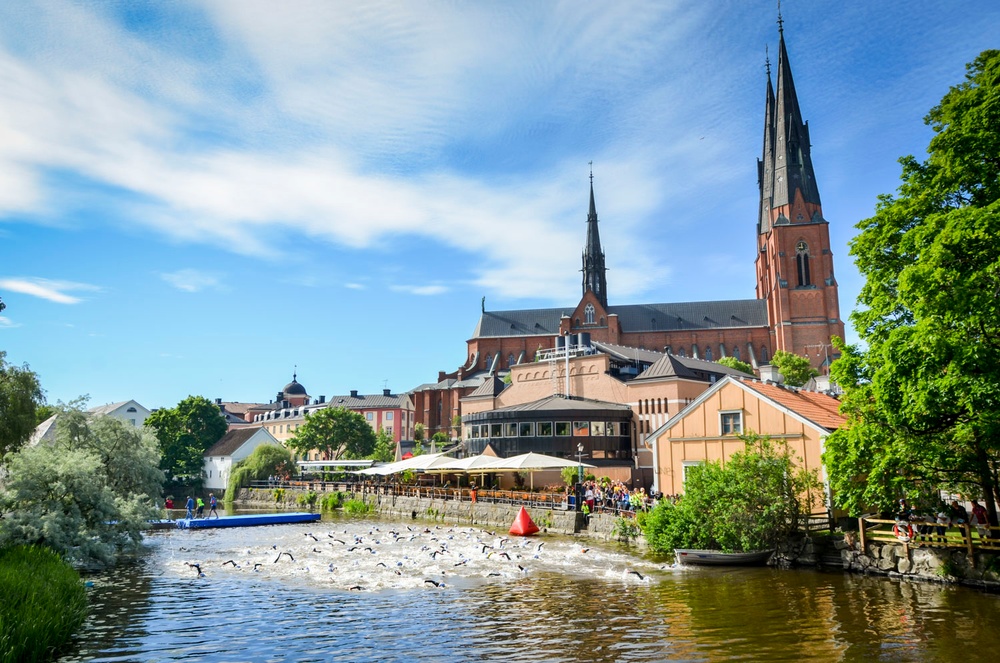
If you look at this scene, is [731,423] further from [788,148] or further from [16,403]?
[788,148]

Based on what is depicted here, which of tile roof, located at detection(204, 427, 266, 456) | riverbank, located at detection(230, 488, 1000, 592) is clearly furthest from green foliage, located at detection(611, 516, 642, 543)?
tile roof, located at detection(204, 427, 266, 456)

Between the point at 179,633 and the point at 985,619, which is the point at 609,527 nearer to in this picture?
the point at 985,619

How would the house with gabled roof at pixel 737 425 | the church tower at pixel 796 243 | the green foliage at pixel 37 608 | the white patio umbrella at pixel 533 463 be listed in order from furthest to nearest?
the church tower at pixel 796 243 → the white patio umbrella at pixel 533 463 → the house with gabled roof at pixel 737 425 → the green foliage at pixel 37 608

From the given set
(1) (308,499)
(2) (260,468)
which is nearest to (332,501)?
(1) (308,499)

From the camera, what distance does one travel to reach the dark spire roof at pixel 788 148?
102 meters

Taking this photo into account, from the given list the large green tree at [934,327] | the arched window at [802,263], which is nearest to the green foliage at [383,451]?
the arched window at [802,263]

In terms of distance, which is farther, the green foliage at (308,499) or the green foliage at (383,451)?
the green foliage at (383,451)

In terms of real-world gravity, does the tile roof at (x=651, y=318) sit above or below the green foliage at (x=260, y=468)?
above

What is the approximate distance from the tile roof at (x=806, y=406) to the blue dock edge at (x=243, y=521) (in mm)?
29977

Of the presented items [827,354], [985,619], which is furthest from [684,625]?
[827,354]

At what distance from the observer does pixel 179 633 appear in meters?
16.8

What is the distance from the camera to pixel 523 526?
121 feet

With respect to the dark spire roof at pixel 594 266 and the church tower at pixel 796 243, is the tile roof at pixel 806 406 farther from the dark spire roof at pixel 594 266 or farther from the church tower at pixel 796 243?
the dark spire roof at pixel 594 266

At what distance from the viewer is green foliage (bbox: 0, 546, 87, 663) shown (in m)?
13.7
